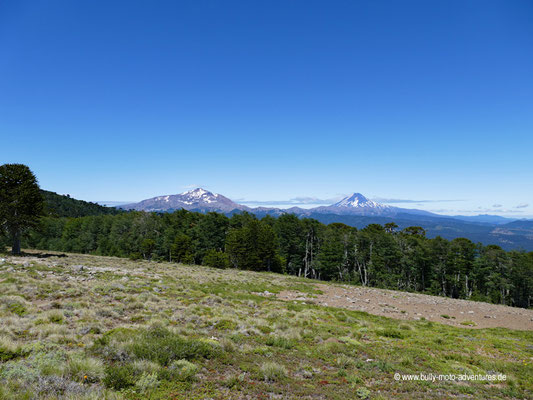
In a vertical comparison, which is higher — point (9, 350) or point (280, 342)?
point (9, 350)

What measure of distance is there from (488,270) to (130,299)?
64845mm

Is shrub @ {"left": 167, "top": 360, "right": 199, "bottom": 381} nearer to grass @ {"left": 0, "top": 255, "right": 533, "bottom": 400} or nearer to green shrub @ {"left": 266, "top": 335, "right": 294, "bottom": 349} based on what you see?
grass @ {"left": 0, "top": 255, "right": 533, "bottom": 400}

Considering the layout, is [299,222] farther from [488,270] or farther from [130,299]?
[130,299]

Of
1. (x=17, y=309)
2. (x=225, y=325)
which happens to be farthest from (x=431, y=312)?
(x=17, y=309)

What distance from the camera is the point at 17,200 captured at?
2984cm

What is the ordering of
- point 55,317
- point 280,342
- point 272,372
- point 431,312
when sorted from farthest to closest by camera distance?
point 431,312 → point 280,342 → point 55,317 → point 272,372

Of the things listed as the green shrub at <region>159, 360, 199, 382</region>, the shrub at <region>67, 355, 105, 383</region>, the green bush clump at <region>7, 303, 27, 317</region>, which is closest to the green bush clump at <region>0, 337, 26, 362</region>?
the shrub at <region>67, 355, 105, 383</region>

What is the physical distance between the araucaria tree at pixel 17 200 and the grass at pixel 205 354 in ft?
64.7

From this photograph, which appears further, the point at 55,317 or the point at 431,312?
the point at 431,312

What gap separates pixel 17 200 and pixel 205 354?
36402mm

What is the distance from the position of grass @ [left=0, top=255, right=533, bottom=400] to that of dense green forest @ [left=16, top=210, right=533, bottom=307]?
39.1m

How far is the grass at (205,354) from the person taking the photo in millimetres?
6004

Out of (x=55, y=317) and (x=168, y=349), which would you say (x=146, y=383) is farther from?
(x=55, y=317)

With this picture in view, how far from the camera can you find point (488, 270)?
49594 mm
